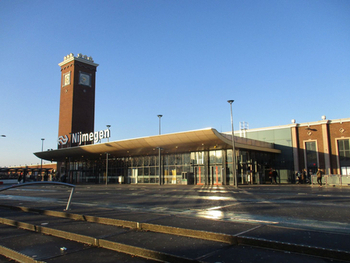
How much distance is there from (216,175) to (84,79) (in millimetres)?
47268

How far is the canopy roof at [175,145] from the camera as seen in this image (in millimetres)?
29812

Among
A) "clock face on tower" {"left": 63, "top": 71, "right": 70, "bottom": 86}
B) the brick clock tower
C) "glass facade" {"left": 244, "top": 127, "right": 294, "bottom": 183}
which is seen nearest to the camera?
"glass facade" {"left": 244, "top": 127, "right": 294, "bottom": 183}

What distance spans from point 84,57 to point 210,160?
49.6 metres

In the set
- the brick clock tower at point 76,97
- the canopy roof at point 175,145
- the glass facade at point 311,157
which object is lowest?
the glass facade at point 311,157

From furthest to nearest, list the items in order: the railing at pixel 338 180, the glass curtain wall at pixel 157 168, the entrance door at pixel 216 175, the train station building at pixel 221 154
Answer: the glass curtain wall at pixel 157 168
the entrance door at pixel 216 175
the train station building at pixel 221 154
the railing at pixel 338 180

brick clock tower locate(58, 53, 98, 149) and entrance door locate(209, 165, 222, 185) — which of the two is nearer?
entrance door locate(209, 165, 222, 185)

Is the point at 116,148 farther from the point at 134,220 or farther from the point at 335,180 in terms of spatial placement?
the point at 134,220

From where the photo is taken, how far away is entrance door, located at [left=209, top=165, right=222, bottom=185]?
34.5 meters

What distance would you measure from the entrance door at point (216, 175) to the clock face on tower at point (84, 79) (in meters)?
45.6

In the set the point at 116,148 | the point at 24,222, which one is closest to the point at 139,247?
the point at 24,222

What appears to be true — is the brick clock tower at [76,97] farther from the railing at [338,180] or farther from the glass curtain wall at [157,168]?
the railing at [338,180]

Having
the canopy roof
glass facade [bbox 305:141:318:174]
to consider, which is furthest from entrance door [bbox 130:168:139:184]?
glass facade [bbox 305:141:318:174]

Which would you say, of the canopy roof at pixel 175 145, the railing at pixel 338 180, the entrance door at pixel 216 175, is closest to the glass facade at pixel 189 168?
the entrance door at pixel 216 175

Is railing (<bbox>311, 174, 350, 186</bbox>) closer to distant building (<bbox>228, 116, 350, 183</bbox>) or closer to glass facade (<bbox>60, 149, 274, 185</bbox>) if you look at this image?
glass facade (<bbox>60, 149, 274, 185</bbox>)
